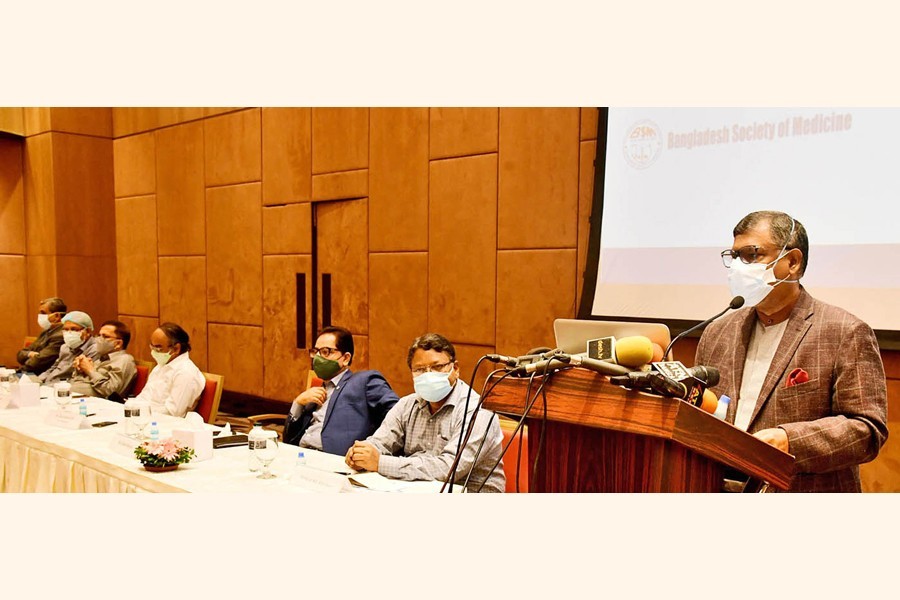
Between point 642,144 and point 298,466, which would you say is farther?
point 642,144

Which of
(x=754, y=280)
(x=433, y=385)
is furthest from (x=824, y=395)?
(x=433, y=385)

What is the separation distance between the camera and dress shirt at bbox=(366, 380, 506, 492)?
7.62 feet

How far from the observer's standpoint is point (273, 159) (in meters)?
6.16

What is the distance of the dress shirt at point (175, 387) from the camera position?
3920mm

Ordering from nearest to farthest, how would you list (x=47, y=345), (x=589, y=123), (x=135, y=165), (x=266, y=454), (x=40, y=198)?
1. (x=266, y=454)
2. (x=589, y=123)
3. (x=47, y=345)
4. (x=135, y=165)
5. (x=40, y=198)

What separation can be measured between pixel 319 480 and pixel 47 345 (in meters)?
4.80

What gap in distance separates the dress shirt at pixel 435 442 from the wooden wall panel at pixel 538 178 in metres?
2.04

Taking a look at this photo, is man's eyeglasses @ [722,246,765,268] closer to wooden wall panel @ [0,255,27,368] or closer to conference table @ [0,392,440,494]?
conference table @ [0,392,440,494]

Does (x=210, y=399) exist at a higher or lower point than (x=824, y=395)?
lower

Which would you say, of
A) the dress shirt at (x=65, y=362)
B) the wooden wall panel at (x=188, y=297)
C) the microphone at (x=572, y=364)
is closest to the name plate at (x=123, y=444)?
the microphone at (x=572, y=364)

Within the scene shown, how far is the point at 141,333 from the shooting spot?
7.61m

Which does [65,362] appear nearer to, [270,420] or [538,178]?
[270,420]

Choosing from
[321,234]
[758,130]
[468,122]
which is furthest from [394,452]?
[321,234]

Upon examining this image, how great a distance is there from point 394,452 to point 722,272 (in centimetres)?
198
